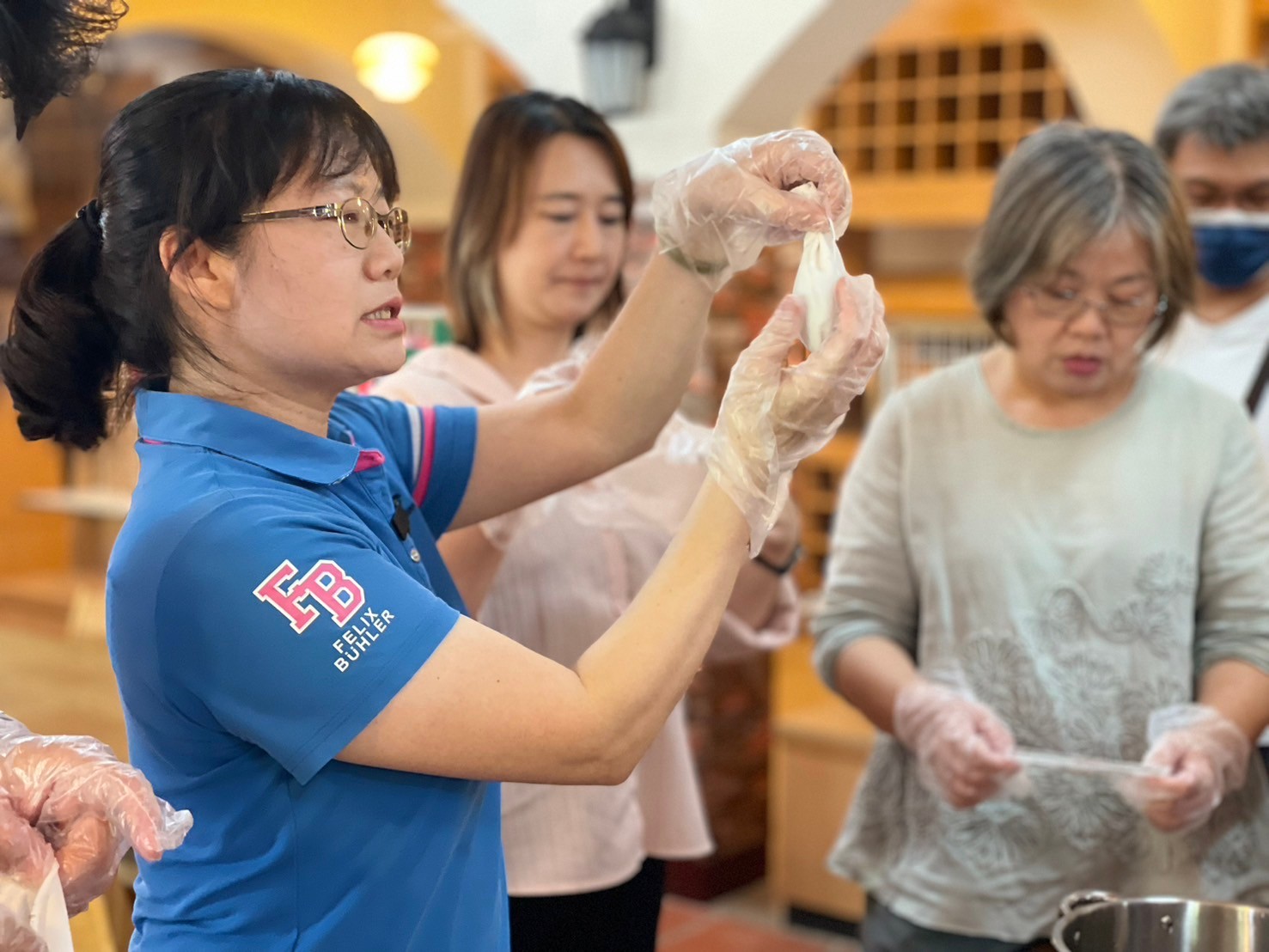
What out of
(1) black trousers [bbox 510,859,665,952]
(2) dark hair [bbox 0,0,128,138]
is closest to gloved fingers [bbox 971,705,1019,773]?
(1) black trousers [bbox 510,859,665,952]

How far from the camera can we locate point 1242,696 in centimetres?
182

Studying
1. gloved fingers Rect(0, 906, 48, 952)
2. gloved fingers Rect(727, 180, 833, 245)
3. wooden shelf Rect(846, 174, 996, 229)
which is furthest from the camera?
wooden shelf Rect(846, 174, 996, 229)

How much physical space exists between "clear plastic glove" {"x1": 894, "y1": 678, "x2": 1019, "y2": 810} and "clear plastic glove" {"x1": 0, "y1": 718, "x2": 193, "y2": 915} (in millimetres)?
1008

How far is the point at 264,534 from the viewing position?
1044 millimetres

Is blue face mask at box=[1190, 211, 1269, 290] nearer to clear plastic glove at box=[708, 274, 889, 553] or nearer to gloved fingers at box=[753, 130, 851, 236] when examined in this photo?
gloved fingers at box=[753, 130, 851, 236]

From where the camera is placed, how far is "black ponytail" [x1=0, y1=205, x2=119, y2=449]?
1207 millimetres

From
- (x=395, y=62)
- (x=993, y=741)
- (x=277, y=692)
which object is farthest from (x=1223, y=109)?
(x=395, y=62)

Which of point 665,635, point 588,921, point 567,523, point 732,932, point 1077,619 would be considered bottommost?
point 732,932

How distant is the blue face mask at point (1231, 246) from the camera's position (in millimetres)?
2246

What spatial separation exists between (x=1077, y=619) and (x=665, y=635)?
3.01 feet

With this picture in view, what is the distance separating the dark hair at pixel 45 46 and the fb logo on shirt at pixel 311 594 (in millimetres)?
492

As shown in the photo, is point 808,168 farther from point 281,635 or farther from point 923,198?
point 923,198

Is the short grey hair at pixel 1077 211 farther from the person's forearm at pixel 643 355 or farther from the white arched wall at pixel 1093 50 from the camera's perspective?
the white arched wall at pixel 1093 50

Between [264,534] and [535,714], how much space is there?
237mm
